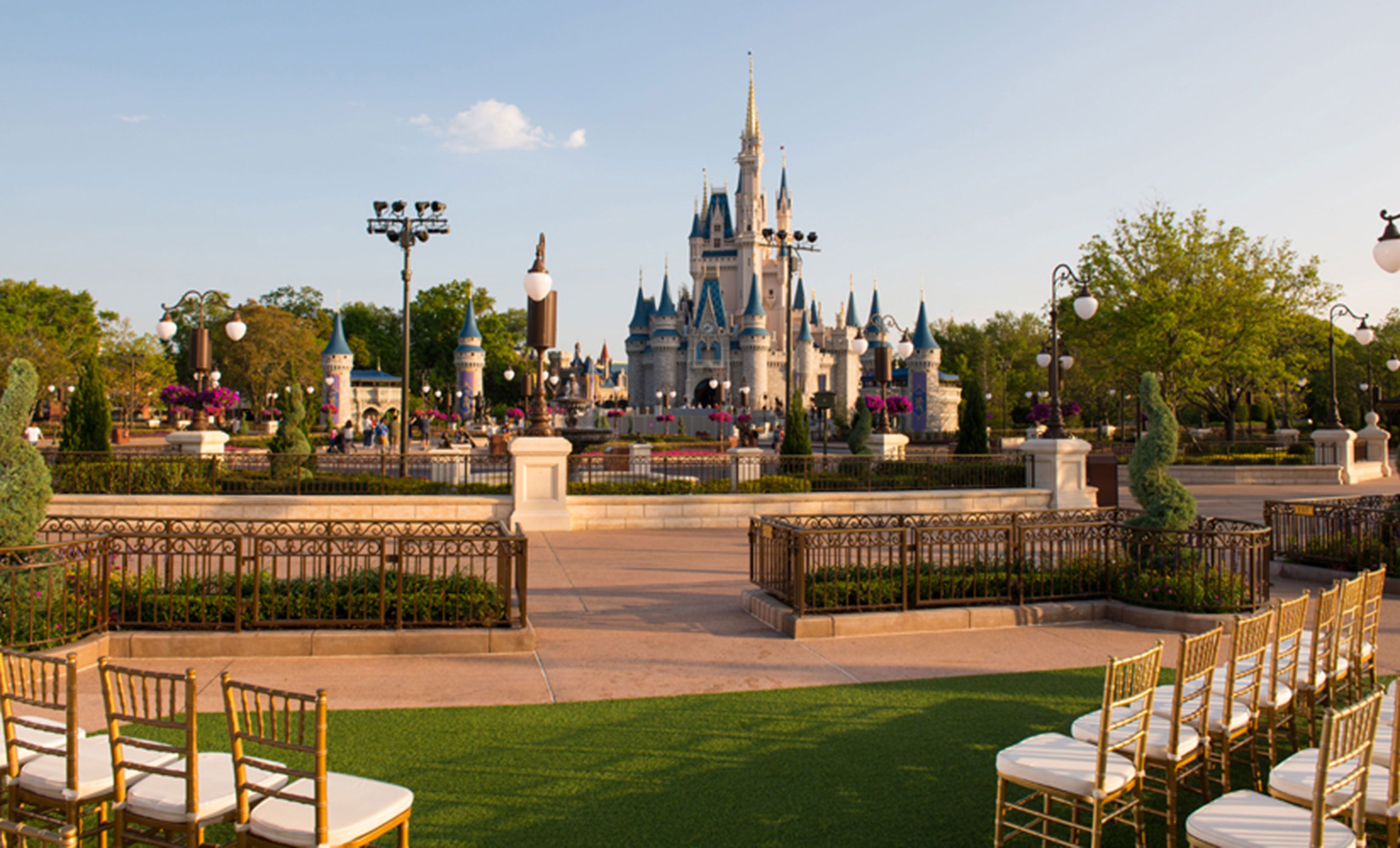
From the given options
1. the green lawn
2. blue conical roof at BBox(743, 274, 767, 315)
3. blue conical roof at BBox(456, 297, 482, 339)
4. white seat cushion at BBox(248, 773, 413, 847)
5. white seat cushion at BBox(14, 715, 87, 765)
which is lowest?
the green lawn

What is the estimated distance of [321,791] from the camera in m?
3.21

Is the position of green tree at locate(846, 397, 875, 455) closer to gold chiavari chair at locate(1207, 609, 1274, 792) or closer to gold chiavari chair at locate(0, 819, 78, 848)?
gold chiavari chair at locate(1207, 609, 1274, 792)

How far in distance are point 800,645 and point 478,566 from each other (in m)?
5.89

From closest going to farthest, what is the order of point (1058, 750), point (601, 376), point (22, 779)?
point (22, 779)
point (1058, 750)
point (601, 376)

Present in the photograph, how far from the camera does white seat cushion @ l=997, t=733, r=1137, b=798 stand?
379 cm

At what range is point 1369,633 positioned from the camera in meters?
6.59

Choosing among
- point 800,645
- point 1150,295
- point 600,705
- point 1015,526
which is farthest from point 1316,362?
point 600,705

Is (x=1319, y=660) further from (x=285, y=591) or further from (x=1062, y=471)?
(x=1062, y=471)

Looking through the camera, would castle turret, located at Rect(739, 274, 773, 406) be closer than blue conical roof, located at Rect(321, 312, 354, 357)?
No

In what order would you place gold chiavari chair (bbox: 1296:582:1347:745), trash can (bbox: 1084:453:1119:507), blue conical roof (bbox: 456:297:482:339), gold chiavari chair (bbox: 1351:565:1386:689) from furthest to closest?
blue conical roof (bbox: 456:297:482:339) → trash can (bbox: 1084:453:1119:507) → gold chiavari chair (bbox: 1351:565:1386:689) → gold chiavari chair (bbox: 1296:582:1347:745)

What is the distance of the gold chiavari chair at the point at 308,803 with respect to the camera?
10.5 ft

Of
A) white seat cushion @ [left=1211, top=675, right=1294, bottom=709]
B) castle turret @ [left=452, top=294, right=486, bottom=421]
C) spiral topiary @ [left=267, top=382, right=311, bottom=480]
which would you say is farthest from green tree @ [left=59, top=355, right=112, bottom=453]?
castle turret @ [left=452, top=294, right=486, bottom=421]

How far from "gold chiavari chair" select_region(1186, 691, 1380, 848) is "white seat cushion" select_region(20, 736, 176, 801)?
13.4 ft

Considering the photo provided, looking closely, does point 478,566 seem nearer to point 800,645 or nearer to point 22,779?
point 800,645
